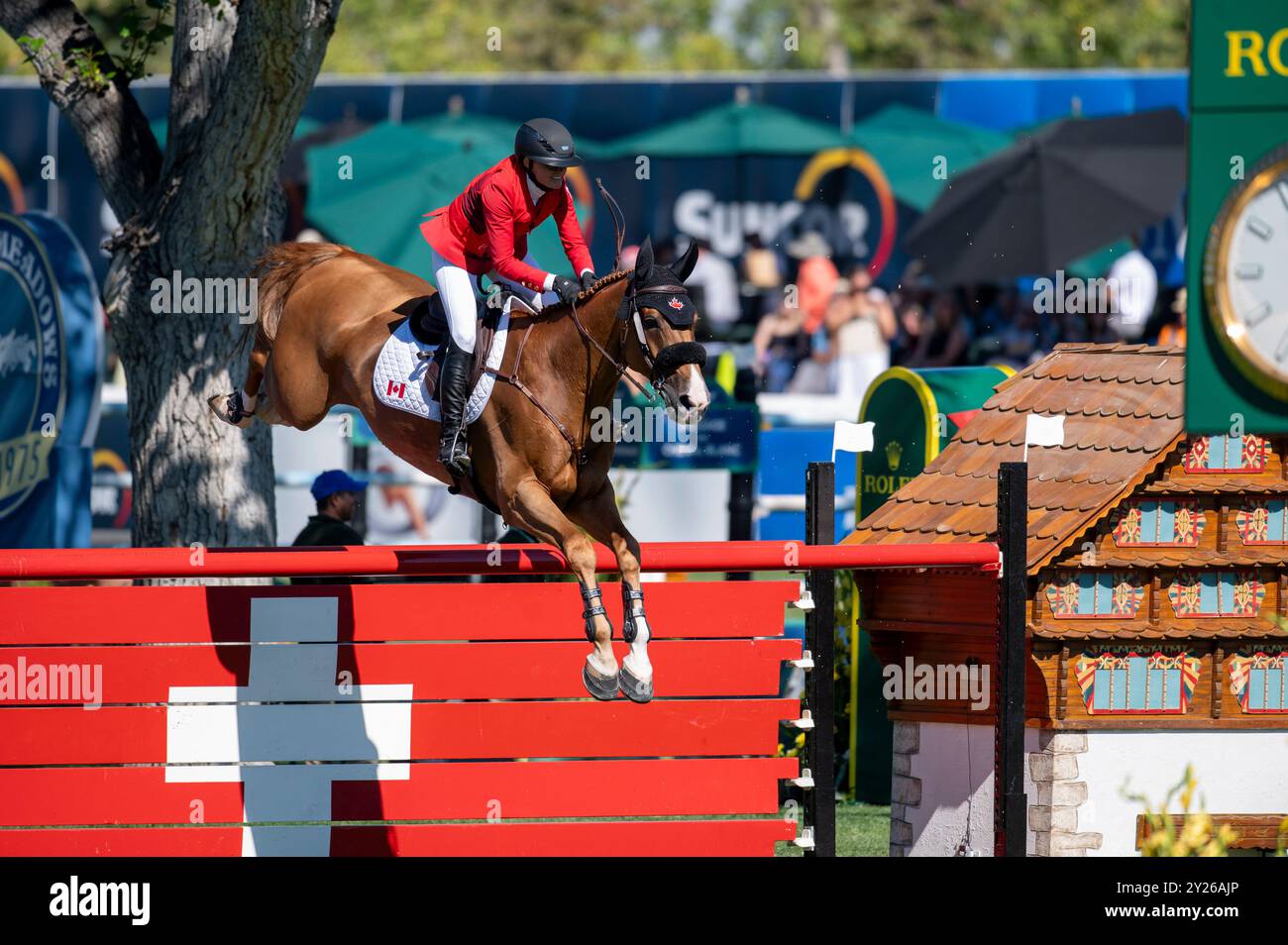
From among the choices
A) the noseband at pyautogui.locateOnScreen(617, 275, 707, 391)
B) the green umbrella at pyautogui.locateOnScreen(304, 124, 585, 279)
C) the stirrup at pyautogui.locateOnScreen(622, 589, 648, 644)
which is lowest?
the stirrup at pyautogui.locateOnScreen(622, 589, 648, 644)

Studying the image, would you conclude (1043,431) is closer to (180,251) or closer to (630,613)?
(630,613)

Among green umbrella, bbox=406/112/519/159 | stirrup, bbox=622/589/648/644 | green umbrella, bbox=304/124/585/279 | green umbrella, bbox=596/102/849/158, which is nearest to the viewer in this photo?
stirrup, bbox=622/589/648/644

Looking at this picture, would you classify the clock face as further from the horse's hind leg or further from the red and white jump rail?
the horse's hind leg

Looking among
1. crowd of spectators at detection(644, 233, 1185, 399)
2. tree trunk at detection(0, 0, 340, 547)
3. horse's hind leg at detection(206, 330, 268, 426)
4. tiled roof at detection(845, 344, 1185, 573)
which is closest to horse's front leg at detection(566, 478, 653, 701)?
tiled roof at detection(845, 344, 1185, 573)

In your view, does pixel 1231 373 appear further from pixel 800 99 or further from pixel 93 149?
pixel 800 99

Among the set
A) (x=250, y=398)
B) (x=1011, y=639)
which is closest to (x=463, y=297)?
(x=250, y=398)

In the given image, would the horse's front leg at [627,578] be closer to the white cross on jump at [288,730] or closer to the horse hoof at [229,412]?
the white cross on jump at [288,730]

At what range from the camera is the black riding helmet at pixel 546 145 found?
646 centimetres

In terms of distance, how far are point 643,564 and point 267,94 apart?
3146 millimetres

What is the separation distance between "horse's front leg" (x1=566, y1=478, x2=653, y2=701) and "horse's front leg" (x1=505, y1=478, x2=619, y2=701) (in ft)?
0.20

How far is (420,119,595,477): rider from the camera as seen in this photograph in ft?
21.4

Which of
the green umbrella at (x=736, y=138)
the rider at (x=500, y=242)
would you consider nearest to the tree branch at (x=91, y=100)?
the rider at (x=500, y=242)

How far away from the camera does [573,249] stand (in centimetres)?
680
